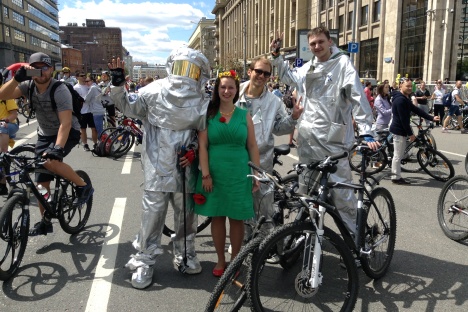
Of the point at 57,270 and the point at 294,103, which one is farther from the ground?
the point at 294,103

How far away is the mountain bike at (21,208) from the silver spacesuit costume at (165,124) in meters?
1.01

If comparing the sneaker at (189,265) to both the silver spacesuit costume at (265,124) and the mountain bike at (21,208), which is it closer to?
the silver spacesuit costume at (265,124)

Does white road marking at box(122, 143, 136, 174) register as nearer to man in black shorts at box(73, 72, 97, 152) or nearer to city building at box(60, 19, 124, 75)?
man in black shorts at box(73, 72, 97, 152)

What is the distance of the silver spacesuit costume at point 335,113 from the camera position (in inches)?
139

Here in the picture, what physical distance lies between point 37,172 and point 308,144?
265 cm

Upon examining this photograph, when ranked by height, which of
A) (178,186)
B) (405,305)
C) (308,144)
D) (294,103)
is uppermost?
(294,103)

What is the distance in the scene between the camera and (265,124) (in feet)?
12.7

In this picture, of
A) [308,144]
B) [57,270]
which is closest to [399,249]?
[308,144]

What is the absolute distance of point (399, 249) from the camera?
14.2ft

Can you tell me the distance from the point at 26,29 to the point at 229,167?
86.2m

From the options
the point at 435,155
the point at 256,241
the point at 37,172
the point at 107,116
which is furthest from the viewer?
the point at 107,116

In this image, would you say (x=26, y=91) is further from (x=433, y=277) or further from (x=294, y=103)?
(x=433, y=277)

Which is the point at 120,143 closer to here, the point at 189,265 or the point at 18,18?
the point at 189,265

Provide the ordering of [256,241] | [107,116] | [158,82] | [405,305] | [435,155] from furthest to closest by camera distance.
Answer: [107,116] → [435,155] → [158,82] → [405,305] → [256,241]
